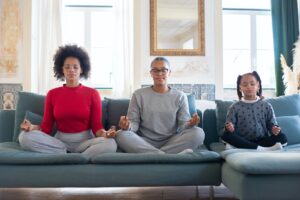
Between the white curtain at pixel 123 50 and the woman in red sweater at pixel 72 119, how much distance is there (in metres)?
1.68

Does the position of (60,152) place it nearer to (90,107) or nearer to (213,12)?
(90,107)

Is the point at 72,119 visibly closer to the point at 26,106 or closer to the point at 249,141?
the point at 26,106

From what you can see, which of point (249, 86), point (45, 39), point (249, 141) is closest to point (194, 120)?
point (249, 141)

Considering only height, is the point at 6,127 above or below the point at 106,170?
above

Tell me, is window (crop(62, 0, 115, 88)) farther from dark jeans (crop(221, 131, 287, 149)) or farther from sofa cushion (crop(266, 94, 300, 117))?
dark jeans (crop(221, 131, 287, 149))

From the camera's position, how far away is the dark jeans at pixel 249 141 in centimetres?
247

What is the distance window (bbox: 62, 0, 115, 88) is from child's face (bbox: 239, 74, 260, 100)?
242 cm

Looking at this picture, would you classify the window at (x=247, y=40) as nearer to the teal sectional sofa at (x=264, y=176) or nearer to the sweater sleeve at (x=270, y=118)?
the sweater sleeve at (x=270, y=118)

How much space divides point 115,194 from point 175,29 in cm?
256

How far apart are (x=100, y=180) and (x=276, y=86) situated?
130 inches

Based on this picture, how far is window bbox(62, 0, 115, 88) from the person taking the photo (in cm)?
480

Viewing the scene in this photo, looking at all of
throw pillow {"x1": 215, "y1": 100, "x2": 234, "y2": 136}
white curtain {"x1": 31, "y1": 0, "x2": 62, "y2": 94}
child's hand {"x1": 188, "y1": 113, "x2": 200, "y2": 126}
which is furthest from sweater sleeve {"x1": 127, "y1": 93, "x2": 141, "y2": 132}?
white curtain {"x1": 31, "y1": 0, "x2": 62, "y2": 94}

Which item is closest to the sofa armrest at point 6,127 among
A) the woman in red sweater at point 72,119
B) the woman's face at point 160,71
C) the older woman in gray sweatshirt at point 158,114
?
the woman in red sweater at point 72,119

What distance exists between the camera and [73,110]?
2.61 meters
